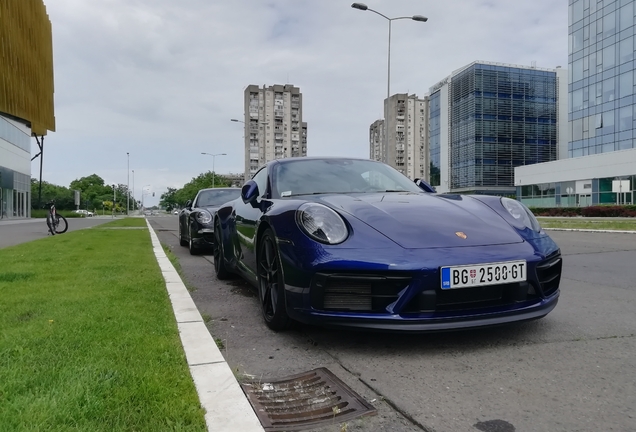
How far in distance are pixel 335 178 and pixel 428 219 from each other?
1256 mm

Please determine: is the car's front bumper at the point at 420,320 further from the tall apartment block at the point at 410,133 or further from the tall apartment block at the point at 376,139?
the tall apartment block at the point at 376,139

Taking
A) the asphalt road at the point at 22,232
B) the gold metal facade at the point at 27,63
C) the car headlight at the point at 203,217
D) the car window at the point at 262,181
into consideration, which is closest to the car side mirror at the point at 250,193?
the car window at the point at 262,181

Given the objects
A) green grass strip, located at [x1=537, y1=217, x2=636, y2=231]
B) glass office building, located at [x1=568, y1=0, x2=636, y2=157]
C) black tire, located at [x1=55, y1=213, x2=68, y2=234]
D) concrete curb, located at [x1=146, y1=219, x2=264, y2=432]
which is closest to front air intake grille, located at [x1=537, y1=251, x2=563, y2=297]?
concrete curb, located at [x1=146, y1=219, x2=264, y2=432]

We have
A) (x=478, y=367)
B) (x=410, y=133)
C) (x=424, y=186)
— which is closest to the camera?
(x=478, y=367)

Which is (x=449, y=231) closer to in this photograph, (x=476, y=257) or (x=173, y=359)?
(x=476, y=257)

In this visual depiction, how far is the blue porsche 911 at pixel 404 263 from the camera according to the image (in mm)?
2738

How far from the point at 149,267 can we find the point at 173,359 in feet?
14.1

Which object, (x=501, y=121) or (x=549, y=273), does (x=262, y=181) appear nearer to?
(x=549, y=273)

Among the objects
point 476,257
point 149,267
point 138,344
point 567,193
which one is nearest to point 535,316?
point 476,257

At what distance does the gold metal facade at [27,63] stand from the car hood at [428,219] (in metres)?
35.8

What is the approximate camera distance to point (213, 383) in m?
2.31

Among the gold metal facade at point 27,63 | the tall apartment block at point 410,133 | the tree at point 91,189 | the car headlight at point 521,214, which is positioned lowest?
the car headlight at point 521,214

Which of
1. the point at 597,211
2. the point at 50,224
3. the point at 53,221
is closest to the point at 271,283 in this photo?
the point at 50,224

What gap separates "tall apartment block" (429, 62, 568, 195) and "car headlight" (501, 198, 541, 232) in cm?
6685
